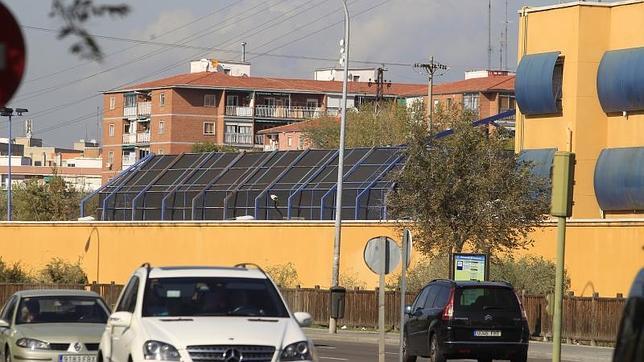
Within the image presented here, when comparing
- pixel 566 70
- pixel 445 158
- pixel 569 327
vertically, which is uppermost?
pixel 566 70

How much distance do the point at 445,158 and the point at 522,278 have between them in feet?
16.2

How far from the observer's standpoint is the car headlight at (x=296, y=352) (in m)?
14.5

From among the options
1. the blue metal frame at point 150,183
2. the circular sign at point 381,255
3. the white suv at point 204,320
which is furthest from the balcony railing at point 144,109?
the white suv at point 204,320

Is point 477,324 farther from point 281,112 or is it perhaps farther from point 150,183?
point 281,112

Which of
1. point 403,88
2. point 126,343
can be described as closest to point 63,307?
point 126,343

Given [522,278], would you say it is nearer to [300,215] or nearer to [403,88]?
[300,215]

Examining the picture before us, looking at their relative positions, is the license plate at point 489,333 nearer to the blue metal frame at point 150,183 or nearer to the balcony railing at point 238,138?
the blue metal frame at point 150,183

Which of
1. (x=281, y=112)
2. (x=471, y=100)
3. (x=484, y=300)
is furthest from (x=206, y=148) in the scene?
(x=484, y=300)

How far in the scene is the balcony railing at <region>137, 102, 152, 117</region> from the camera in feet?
445

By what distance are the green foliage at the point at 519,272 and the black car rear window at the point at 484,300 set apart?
55.1 ft

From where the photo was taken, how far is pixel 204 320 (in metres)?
14.9

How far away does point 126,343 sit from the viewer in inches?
600

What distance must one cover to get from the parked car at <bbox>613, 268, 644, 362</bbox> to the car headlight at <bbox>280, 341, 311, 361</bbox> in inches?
258

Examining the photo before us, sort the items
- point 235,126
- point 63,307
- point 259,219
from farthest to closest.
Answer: point 235,126
point 259,219
point 63,307
